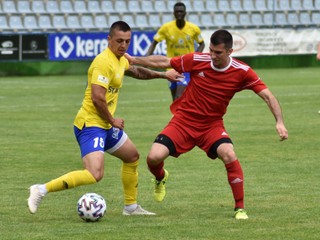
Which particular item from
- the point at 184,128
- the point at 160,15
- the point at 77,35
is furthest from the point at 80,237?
the point at 160,15

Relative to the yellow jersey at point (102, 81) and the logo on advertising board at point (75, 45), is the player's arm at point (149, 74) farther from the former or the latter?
the logo on advertising board at point (75, 45)

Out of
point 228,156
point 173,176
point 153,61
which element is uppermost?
point 153,61

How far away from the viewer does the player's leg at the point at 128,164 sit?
379 inches

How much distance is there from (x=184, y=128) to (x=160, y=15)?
2571 centimetres

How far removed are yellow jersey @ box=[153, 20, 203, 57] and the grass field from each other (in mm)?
1402

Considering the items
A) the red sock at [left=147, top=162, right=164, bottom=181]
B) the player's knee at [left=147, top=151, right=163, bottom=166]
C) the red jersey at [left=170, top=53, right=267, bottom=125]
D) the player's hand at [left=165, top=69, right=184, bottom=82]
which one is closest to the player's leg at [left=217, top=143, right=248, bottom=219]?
the red jersey at [left=170, top=53, right=267, bottom=125]

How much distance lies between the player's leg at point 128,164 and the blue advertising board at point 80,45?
2141 centimetres

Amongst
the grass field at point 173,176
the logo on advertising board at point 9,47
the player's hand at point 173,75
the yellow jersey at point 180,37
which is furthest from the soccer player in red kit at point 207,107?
the logo on advertising board at point 9,47

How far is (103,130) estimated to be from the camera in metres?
9.48

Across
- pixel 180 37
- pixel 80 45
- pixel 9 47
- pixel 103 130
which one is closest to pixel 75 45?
pixel 80 45

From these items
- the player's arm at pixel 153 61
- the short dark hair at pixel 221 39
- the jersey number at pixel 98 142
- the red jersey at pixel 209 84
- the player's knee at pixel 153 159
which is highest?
the short dark hair at pixel 221 39

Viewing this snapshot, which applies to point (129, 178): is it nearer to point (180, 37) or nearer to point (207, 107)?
point (207, 107)

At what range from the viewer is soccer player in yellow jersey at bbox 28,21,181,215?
9.18 meters

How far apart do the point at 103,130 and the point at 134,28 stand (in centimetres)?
2515
